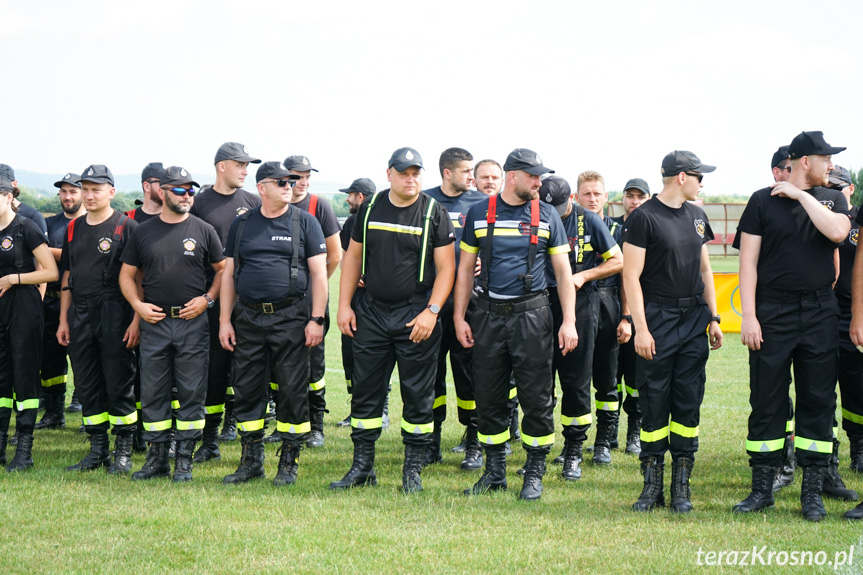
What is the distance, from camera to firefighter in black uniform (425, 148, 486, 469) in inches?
293

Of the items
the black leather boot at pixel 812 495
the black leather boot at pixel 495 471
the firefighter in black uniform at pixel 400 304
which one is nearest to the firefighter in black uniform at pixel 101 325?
the firefighter in black uniform at pixel 400 304

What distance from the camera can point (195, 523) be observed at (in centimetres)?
533

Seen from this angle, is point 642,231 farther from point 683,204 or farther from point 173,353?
point 173,353

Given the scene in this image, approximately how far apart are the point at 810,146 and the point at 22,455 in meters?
6.81

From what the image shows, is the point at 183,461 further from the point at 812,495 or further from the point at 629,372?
the point at 812,495

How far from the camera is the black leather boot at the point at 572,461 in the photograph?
6.74 metres

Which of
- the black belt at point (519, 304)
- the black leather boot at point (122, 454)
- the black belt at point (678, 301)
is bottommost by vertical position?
the black leather boot at point (122, 454)

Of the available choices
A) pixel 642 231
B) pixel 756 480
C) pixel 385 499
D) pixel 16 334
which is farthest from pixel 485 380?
pixel 16 334

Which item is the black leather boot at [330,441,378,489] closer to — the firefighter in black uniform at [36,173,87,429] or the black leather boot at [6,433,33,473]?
the black leather boot at [6,433,33,473]

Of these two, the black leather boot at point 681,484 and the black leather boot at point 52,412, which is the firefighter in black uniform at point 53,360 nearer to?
the black leather boot at point 52,412

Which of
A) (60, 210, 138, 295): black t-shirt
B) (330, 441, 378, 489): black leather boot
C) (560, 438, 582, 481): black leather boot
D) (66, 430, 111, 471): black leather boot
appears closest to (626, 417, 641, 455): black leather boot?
(560, 438, 582, 481): black leather boot

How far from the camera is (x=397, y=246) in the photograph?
20.6 feet

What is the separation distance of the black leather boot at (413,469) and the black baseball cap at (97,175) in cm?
350

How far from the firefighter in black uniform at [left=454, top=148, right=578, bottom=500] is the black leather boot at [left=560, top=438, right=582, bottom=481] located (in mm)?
594
